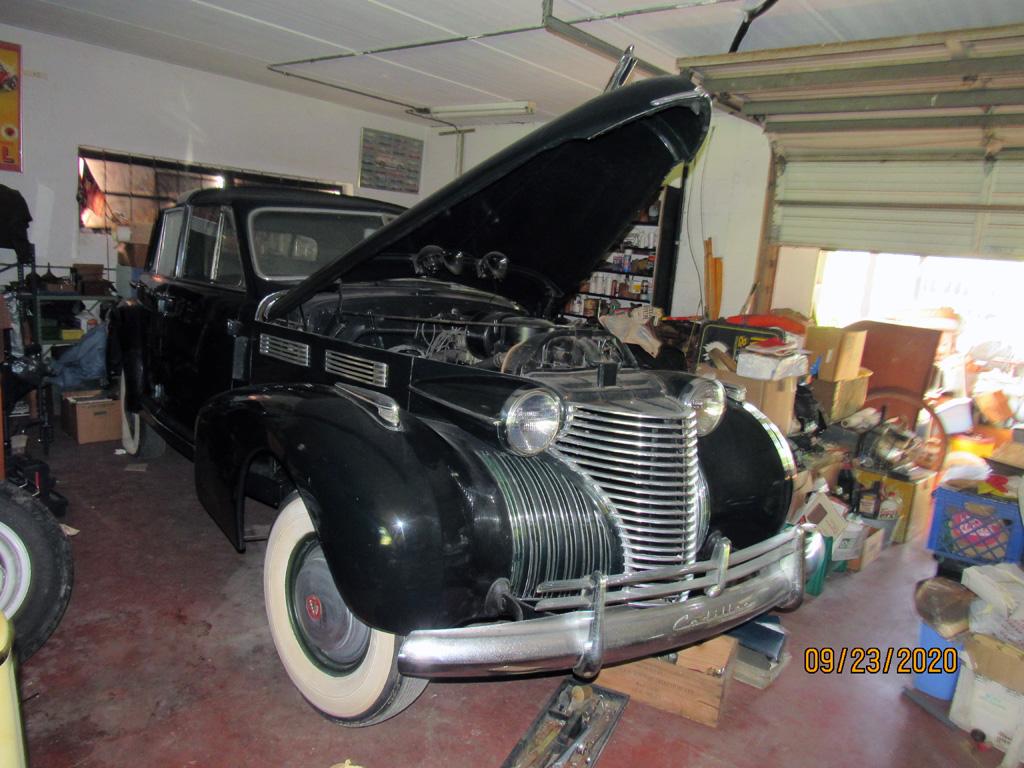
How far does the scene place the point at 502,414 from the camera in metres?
1.99

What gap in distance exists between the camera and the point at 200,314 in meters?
3.52

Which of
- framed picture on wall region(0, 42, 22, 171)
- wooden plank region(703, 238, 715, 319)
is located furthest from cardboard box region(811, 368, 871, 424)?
framed picture on wall region(0, 42, 22, 171)

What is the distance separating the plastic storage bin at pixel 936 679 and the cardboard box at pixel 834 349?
2714 mm

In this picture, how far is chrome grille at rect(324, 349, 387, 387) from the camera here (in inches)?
97.3

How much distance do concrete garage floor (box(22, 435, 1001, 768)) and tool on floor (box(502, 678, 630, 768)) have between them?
6 cm

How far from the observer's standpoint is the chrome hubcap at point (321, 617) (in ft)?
6.86

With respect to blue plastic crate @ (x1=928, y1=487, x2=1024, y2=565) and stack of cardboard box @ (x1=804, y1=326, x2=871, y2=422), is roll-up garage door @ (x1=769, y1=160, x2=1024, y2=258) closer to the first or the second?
stack of cardboard box @ (x1=804, y1=326, x2=871, y2=422)

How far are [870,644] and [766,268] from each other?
4172mm

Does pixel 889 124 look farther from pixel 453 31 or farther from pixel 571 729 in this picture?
pixel 571 729

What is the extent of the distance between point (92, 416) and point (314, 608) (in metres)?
3.57

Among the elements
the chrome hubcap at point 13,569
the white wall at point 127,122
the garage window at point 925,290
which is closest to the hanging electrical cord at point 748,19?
the garage window at point 925,290

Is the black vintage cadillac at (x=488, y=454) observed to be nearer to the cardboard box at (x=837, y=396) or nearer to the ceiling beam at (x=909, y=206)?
the cardboard box at (x=837, y=396)

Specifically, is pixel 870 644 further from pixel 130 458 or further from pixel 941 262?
pixel 941 262

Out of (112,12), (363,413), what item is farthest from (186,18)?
(363,413)
